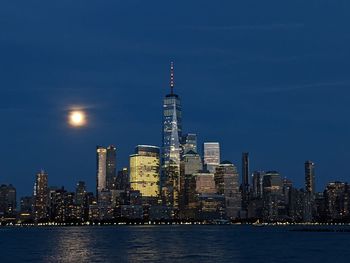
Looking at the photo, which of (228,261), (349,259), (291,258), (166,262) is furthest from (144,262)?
(349,259)

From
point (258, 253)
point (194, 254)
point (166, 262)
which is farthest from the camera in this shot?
point (258, 253)

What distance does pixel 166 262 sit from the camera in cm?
11275

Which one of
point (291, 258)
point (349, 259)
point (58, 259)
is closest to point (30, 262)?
point (58, 259)

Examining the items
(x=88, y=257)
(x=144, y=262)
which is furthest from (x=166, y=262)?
(x=88, y=257)

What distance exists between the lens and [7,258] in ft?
419

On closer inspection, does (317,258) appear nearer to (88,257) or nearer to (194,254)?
(194,254)

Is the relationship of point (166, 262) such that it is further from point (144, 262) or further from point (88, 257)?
point (88, 257)

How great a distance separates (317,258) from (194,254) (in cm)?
2343

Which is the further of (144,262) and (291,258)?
(291,258)

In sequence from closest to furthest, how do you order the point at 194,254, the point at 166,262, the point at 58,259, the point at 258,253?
1. the point at 166,262
2. the point at 58,259
3. the point at 194,254
4. the point at 258,253

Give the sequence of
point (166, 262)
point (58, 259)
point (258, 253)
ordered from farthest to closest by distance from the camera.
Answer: point (258, 253) → point (58, 259) → point (166, 262)

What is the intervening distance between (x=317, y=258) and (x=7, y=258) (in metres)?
58.1

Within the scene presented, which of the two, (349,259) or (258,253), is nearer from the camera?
(349,259)

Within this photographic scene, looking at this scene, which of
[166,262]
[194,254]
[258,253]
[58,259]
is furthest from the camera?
[258,253]
